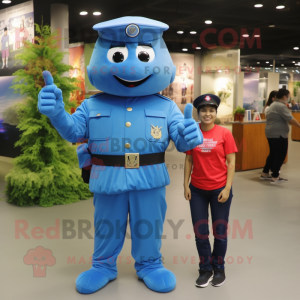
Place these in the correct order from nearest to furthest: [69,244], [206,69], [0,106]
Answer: [69,244], [0,106], [206,69]

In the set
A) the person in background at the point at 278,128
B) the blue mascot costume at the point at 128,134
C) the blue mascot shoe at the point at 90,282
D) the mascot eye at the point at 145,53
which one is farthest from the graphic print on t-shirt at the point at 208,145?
the person in background at the point at 278,128

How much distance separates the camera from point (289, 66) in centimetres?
1842

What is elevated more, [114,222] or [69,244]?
[114,222]

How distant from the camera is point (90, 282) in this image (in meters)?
2.39

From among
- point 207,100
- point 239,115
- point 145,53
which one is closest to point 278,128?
point 239,115

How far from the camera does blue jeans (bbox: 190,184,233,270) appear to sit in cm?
239

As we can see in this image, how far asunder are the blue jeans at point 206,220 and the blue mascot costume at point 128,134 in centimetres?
23

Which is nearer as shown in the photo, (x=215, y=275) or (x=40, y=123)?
(x=215, y=275)

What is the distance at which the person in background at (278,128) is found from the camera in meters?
5.46

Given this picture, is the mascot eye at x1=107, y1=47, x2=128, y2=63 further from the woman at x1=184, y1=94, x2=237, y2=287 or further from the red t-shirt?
the red t-shirt

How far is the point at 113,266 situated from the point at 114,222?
372 millimetres

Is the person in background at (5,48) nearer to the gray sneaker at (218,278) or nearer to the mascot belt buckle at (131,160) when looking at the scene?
the mascot belt buckle at (131,160)

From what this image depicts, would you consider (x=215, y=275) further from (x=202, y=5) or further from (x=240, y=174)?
(x=202, y=5)

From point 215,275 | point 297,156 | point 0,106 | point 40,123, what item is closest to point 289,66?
point 297,156
